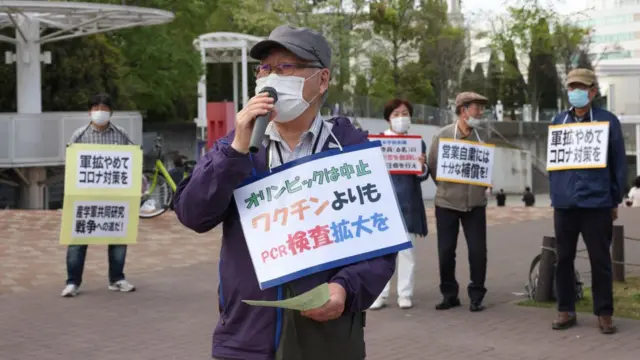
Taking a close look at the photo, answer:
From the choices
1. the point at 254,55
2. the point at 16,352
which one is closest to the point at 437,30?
the point at 16,352

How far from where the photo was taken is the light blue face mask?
8.42 meters

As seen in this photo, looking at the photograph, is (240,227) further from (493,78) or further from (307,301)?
(493,78)

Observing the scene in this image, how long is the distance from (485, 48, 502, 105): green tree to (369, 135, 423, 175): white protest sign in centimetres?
5792

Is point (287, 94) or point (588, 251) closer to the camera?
point (287, 94)

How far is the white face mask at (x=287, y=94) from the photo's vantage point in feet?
12.3

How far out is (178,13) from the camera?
1264 inches

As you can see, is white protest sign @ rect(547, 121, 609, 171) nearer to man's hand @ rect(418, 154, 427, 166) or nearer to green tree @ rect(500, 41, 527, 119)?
man's hand @ rect(418, 154, 427, 166)

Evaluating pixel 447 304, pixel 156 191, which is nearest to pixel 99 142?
pixel 447 304

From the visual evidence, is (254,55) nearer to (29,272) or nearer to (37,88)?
(29,272)

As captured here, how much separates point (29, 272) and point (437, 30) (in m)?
46.5

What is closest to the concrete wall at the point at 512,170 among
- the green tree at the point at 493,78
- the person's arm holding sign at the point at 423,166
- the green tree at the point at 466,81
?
the green tree at the point at 466,81

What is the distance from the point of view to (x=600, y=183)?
8281 millimetres

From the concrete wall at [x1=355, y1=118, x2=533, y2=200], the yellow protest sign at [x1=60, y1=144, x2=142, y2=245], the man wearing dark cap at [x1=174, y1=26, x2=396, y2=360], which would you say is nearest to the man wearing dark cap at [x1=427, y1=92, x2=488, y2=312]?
the yellow protest sign at [x1=60, y1=144, x2=142, y2=245]

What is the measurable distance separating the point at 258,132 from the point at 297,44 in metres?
0.45
